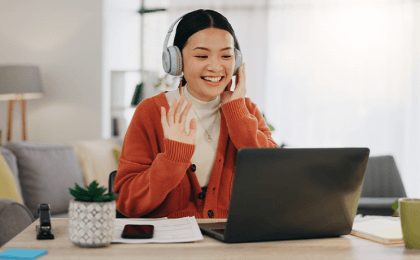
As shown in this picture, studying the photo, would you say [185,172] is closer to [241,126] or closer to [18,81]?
[241,126]

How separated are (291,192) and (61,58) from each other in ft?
13.0

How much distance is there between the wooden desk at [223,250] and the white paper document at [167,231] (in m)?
0.02

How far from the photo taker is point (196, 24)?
1275 millimetres

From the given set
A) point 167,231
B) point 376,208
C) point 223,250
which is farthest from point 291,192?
point 376,208

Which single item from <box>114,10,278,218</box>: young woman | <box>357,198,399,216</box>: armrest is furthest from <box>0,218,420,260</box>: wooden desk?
<box>357,198,399,216</box>: armrest

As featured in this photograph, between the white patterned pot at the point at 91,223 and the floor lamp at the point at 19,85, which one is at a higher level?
the floor lamp at the point at 19,85

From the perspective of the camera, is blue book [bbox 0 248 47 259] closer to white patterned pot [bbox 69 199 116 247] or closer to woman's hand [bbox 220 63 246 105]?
white patterned pot [bbox 69 199 116 247]

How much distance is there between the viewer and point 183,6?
4.67m

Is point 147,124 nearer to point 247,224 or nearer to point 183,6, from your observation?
point 247,224

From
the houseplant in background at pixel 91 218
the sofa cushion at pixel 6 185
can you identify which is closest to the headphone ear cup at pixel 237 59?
the houseplant in background at pixel 91 218

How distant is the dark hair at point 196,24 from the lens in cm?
127

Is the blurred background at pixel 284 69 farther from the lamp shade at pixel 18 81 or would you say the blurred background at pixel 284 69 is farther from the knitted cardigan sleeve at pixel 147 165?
the knitted cardigan sleeve at pixel 147 165

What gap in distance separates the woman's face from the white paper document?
18.0 inches

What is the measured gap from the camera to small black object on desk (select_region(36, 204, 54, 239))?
85 cm
